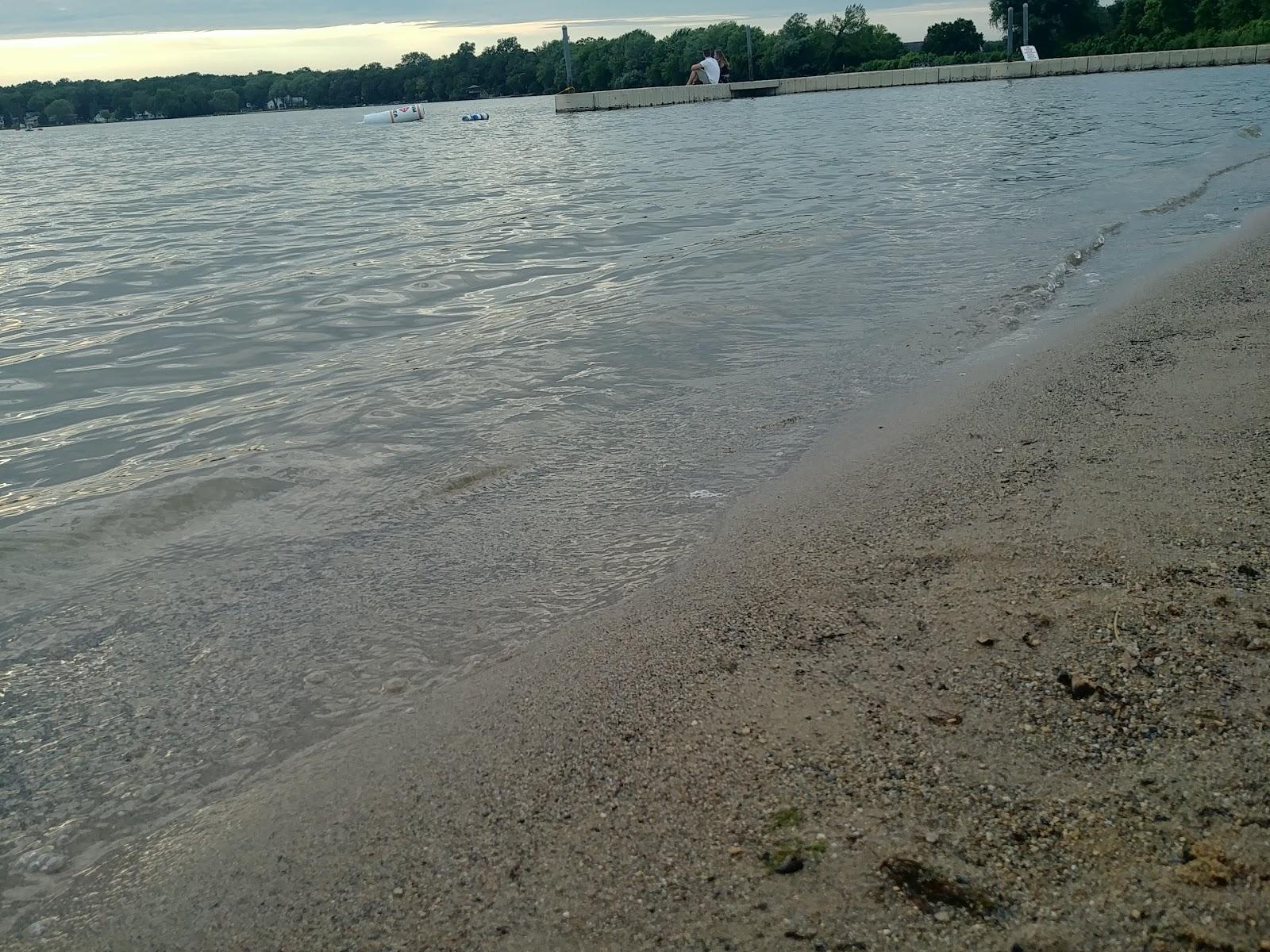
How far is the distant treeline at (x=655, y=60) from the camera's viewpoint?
83.1 meters

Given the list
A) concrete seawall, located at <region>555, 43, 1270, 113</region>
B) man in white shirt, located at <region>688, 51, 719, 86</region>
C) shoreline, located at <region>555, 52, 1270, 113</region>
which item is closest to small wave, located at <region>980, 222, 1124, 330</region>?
concrete seawall, located at <region>555, 43, 1270, 113</region>

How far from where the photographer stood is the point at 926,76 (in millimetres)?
79750

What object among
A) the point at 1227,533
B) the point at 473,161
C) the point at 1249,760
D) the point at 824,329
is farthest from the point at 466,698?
the point at 473,161

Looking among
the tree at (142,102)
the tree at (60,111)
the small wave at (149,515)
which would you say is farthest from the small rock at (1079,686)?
the tree at (60,111)

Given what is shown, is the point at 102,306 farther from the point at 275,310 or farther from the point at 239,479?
the point at 239,479

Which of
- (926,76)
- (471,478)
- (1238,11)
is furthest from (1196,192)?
(1238,11)

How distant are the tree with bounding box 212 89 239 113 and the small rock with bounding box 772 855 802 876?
158332 millimetres

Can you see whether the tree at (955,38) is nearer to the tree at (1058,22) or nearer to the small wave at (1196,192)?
the tree at (1058,22)

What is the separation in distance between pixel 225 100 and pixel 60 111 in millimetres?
21619

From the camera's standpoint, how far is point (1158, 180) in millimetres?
13766

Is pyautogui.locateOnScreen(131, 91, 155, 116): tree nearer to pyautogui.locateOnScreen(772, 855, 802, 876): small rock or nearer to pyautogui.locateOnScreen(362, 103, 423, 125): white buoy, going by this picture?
pyautogui.locateOnScreen(362, 103, 423, 125): white buoy

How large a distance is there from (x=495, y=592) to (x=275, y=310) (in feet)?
20.6

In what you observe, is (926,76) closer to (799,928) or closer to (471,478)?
(471,478)

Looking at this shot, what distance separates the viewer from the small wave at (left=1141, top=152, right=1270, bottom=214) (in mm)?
11219
